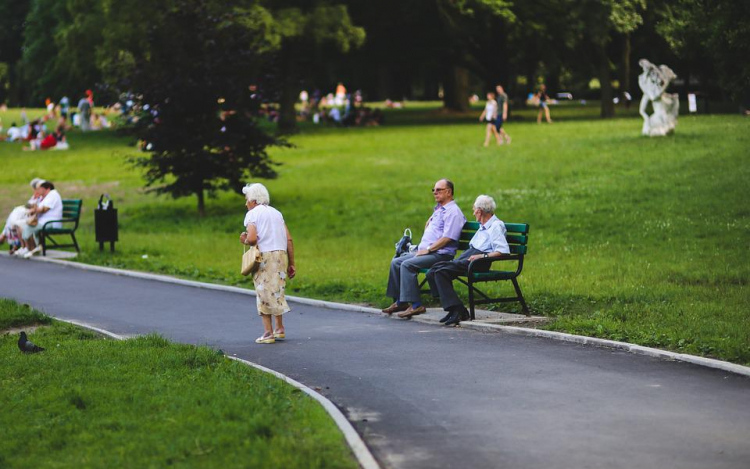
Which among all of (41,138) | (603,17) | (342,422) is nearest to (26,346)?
(342,422)

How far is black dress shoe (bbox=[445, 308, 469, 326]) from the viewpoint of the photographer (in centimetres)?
1356

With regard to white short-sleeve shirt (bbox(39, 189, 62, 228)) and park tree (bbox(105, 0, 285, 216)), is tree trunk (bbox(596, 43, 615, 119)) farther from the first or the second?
white short-sleeve shirt (bbox(39, 189, 62, 228))

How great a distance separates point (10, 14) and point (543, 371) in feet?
280

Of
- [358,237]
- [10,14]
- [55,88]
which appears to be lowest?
[358,237]

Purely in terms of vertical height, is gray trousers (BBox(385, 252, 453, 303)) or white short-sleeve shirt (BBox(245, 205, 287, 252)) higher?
white short-sleeve shirt (BBox(245, 205, 287, 252))

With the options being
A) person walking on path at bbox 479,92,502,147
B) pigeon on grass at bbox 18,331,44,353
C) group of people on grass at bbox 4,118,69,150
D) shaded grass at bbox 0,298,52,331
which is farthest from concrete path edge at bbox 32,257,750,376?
group of people on grass at bbox 4,118,69,150

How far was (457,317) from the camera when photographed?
44.5 feet

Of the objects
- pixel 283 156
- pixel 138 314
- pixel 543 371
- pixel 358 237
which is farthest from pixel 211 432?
pixel 283 156

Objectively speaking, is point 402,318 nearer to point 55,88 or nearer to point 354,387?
point 354,387

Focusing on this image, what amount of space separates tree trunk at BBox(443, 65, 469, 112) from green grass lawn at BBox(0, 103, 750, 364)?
1992cm

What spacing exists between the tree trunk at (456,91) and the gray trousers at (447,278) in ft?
173

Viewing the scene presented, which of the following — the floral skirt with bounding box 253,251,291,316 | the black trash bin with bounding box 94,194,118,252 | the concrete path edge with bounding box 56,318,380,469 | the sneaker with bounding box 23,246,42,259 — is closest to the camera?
the concrete path edge with bounding box 56,318,380,469

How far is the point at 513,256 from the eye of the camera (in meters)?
14.1

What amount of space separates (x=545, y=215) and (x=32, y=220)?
33.5 feet
